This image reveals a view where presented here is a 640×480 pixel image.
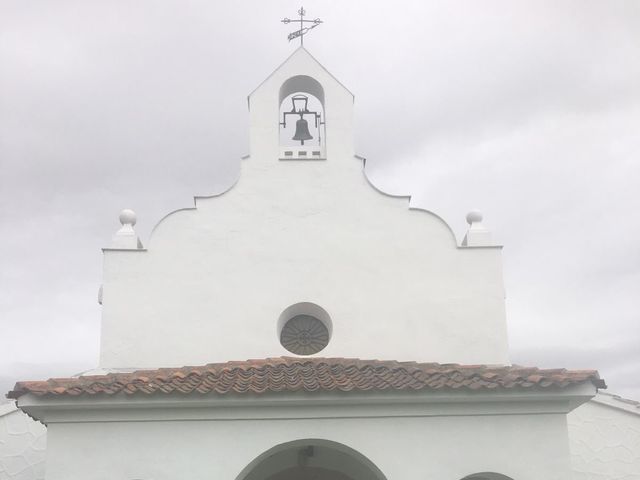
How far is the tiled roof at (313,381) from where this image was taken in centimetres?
875

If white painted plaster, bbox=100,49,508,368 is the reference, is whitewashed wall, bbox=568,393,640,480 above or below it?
below

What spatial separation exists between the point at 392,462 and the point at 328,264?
417 cm

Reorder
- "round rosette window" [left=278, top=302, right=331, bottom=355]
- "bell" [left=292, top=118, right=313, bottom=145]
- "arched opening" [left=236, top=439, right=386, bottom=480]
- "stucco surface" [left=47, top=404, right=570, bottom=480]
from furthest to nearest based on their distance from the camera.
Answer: "bell" [left=292, top=118, right=313, bottom=145] → "round rosette window" [left=278, top=302, right=331, bottom=355] → "arched opening" [left=236, top=439, right=386, bottom=480] → "stucco surface" [left=47, top=404, right=570, bottom=480]

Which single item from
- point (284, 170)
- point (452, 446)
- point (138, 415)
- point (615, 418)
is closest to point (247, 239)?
point (284, 170)

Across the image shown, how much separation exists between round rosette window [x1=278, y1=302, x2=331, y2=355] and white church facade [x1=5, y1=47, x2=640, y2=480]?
3 cm

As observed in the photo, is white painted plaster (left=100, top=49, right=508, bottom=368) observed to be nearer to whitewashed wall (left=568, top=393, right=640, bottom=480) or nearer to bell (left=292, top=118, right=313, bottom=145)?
bell (left=292, top=118, right=313, bottom=145)

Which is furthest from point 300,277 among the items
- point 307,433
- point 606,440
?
point 606,440

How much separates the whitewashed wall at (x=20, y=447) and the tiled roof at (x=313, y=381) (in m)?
4.17

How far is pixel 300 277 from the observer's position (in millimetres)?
12281

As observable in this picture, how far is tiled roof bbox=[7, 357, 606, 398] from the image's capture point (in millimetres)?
8750

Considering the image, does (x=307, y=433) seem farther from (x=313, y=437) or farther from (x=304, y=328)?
(x=304, y=328)

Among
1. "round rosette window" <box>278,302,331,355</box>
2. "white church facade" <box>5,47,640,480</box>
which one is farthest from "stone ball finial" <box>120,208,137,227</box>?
"round rosette window" <box>278,302,331,355</box>

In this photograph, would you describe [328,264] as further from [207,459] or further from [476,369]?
[207,459]

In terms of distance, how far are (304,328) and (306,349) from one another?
0.37m
